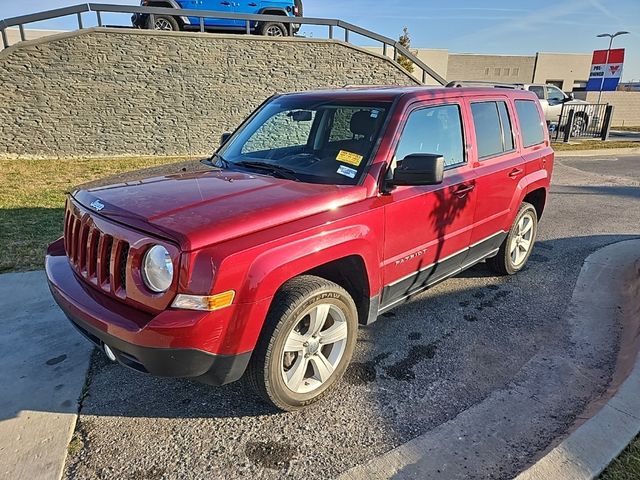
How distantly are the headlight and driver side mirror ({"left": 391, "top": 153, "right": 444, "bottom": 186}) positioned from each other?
1.55m

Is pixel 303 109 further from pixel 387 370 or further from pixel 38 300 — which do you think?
pixel 38 300

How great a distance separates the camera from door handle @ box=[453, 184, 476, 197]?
3.57 m

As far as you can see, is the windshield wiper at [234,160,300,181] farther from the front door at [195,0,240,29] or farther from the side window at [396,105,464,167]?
the front door at [195,0,240,29]

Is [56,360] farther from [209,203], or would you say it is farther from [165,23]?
[165,23]

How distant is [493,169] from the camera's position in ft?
13.1

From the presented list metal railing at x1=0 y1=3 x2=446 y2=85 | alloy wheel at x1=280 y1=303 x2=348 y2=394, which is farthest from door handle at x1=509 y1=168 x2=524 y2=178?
metal railing at x1=0 y1=3 x2=446 y2=85

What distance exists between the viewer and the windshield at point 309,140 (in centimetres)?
305

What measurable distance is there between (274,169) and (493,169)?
81.6 inches

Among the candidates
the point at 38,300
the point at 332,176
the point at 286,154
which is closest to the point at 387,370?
the point at 332,176

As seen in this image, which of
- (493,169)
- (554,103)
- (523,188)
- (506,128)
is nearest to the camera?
(493,169)

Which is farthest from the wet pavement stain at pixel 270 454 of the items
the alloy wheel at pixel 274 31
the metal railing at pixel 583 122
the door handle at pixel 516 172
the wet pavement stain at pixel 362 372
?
the metal railing at pixel 583 122

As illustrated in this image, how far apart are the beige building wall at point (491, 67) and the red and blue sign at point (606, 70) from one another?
28493 millimetres

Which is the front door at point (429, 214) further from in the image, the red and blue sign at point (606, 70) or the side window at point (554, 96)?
the red and blue sign at point (606, 70)

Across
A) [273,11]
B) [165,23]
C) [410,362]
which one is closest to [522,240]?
[410,362]
